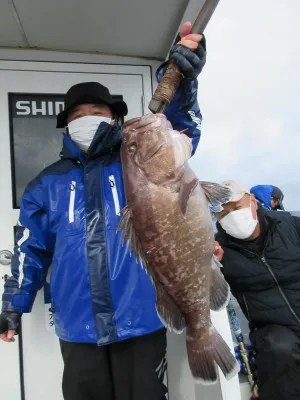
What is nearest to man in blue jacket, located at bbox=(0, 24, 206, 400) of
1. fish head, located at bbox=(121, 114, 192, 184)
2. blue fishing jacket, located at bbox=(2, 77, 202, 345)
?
blue fishing jacket, located at bbox=(2, 77, 202, 345)

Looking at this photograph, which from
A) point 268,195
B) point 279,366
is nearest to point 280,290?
point 279,366

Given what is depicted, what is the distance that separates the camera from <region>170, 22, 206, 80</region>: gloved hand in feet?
5.15

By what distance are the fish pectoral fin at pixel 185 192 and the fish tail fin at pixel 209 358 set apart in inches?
22.9

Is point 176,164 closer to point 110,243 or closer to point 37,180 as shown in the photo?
point 110,243

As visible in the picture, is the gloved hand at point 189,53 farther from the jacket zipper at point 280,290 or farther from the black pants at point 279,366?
the black pants at point 279,366

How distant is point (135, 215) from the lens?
1464 mm

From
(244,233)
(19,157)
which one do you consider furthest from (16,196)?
(244,233)

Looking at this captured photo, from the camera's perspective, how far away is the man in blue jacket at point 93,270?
73.7 inches

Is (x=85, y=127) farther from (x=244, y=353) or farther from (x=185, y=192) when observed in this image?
(x=244, y=353)

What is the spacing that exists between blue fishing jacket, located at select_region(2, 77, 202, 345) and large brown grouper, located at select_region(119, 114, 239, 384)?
1.43 ft

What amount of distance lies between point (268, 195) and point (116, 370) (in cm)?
432

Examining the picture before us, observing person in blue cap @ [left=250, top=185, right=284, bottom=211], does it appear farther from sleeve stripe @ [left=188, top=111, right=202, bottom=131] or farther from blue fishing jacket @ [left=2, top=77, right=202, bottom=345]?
blue fishing jacket @ [left=2, top=77, right=202, bottom=345]

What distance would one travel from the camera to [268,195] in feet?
18.1

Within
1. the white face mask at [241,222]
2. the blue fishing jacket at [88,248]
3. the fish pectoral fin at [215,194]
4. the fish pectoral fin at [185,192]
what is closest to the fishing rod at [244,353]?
the white face mask at [241,222]
